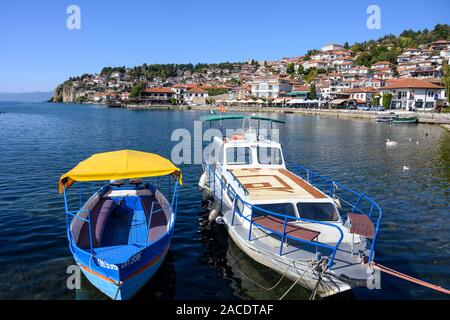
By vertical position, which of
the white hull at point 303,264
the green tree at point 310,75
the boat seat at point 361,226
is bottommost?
the white hull at point 303,264

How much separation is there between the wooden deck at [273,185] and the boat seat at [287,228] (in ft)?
2.92

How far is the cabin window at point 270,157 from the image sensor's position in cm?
1838

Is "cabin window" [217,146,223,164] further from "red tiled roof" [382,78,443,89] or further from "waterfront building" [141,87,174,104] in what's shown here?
"waterfront building" [141,87,174,104]

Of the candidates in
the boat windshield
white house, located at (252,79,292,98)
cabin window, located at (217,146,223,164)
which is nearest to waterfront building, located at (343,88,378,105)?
white house, located at (252,79,292,98)

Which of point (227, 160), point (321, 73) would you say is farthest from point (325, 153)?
point (321, 73)

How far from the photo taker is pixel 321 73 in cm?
18775

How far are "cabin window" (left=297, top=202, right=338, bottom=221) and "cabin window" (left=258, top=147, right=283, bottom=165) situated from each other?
5.96m

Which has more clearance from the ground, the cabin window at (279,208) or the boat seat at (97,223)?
the cabin window at (279,208)

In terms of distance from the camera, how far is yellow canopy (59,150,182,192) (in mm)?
11188

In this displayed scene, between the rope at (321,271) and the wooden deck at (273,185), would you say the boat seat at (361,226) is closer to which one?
the rope at (321,271)

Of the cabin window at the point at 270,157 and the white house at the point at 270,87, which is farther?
the white house at the point at 270,87

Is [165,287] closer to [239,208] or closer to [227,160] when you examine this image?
[239,208]

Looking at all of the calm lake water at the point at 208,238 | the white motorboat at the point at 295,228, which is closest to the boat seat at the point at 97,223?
the calm lake water at the point at 208,238
